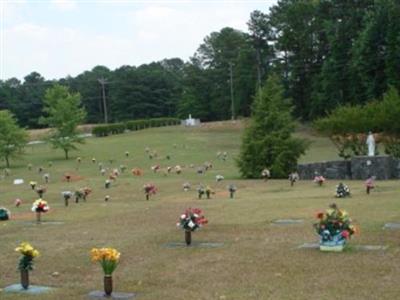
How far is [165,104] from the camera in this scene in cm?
11175

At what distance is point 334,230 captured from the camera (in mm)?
12094

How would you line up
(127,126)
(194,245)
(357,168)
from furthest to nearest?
1. (127,126)
2. (357,168)
3. (194,245)

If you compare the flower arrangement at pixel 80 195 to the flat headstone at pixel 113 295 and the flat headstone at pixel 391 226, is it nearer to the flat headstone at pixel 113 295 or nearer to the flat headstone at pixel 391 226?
the flat headstone at pixel 391 226

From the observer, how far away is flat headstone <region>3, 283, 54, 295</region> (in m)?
10.2

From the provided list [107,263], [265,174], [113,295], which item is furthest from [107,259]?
[265,174]

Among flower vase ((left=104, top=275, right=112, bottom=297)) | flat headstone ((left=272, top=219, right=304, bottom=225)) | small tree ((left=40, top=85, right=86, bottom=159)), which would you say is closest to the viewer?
flower vase ((left=104, top=275, right=112, bottom=297))

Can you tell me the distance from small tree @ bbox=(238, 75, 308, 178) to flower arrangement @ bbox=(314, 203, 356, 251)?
921 inches

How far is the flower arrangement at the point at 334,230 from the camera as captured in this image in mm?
12000

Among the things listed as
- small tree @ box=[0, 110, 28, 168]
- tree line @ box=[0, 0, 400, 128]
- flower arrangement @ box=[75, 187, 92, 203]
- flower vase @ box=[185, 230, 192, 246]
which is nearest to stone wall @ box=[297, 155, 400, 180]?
flower arrangement @ box=[75, 187, 92, 203]

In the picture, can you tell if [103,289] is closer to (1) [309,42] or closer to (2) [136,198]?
(2) [136,198]

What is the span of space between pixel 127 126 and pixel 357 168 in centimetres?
5790

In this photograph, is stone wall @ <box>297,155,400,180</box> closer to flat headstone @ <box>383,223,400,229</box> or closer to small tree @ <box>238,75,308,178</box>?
small tree @ <box>238,75,308,178</box>

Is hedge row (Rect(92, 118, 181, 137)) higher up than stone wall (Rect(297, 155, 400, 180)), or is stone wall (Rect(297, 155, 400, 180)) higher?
hedge row (Rect(92, 118, 181, 137))

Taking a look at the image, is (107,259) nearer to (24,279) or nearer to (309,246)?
(24,279)
